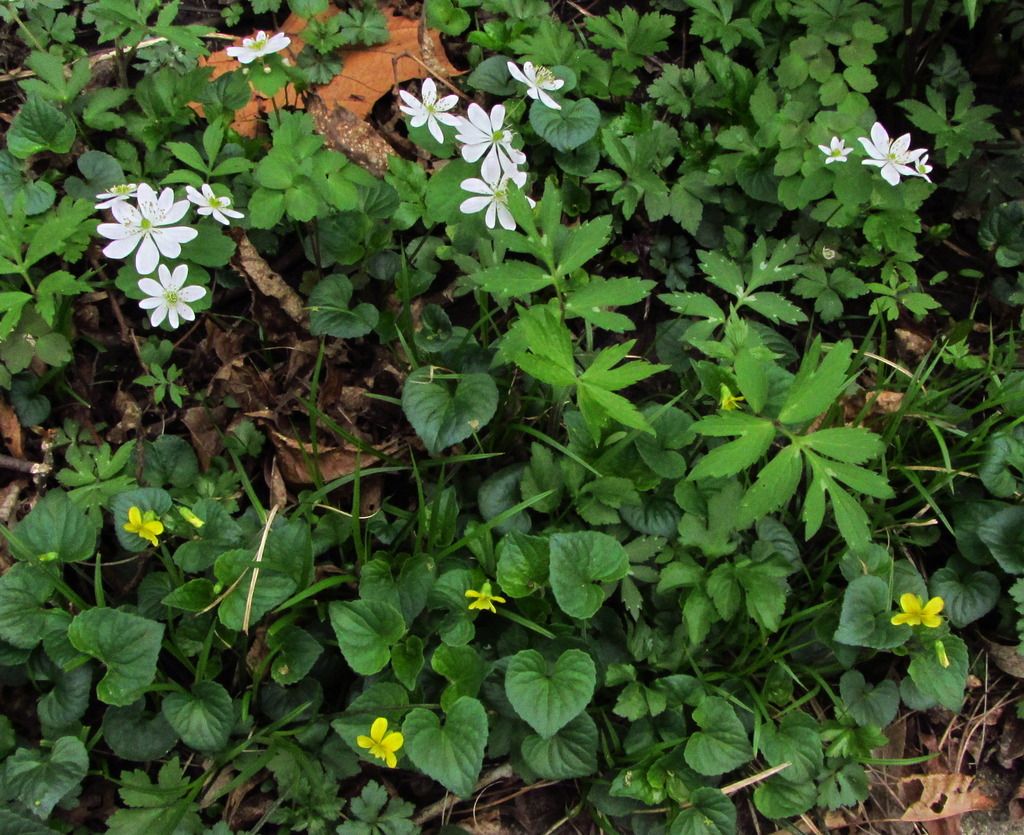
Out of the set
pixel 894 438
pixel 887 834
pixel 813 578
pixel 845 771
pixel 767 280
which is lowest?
pixel 887 834

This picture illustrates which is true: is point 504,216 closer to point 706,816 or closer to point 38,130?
point 38,130

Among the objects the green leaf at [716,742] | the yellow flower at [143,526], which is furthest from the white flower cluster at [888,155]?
the yellow flower at [143,526]

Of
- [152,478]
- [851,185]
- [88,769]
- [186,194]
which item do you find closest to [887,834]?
[851,185]

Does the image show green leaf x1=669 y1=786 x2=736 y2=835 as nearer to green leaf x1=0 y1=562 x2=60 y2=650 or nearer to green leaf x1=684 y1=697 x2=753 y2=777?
green leaf x1=684 y1=697 x2=753 y2=777

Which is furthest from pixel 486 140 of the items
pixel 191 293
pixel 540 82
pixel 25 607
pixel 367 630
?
pixel 25 607

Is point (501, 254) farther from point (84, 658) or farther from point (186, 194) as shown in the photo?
point (84, 658)

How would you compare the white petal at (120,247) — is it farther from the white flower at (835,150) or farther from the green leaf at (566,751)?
the white flower at (835,150)
